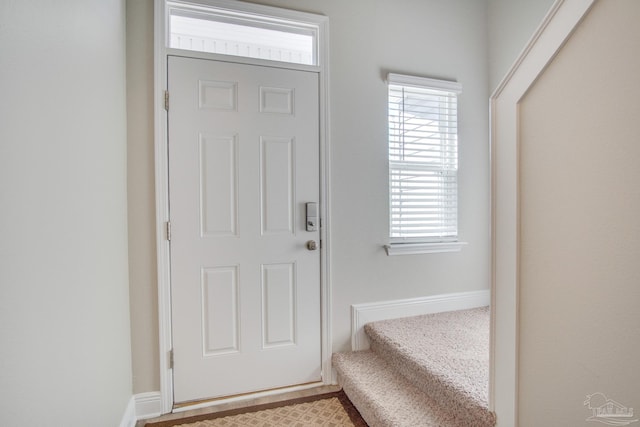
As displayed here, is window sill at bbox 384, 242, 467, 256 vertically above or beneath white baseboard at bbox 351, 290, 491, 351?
above

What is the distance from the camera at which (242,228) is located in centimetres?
186

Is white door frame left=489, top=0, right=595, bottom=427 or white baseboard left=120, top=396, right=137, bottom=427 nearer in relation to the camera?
white door frame left=489, top=0, right=595, bottom=427

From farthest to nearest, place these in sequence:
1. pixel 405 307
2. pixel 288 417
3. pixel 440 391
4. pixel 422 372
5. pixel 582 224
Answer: pixel 405 307 → pixel 288 417 → pixel 422 372 → pixel 440 391 → pixel 582 224

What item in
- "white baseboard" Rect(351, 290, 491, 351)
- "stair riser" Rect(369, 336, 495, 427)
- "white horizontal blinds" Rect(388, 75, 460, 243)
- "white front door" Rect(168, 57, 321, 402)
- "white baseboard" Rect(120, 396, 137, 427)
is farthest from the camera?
"white horizontal blinds" Rect(388, 75, 460, 243)

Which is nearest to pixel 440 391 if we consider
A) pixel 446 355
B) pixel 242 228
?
pixel 446 355

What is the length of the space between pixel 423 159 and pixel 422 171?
0.09 meters

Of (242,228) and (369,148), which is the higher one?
(369,148)

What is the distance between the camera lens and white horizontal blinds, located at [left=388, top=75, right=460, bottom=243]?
7.20 ft

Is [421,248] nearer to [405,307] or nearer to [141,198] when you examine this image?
[405,307]

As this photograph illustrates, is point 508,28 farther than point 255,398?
Yes

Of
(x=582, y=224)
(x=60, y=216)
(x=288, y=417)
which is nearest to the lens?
(x=582, y=224)

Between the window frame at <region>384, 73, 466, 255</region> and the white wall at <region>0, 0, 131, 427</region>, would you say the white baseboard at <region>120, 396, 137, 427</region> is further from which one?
the window frame at <region>384, 73, 466, 255</region>

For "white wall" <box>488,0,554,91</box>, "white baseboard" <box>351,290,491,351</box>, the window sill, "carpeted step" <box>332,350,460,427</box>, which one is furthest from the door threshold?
"white wall" <box>488,0,554,91</box>

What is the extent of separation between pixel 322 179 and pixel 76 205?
128 centimetres
